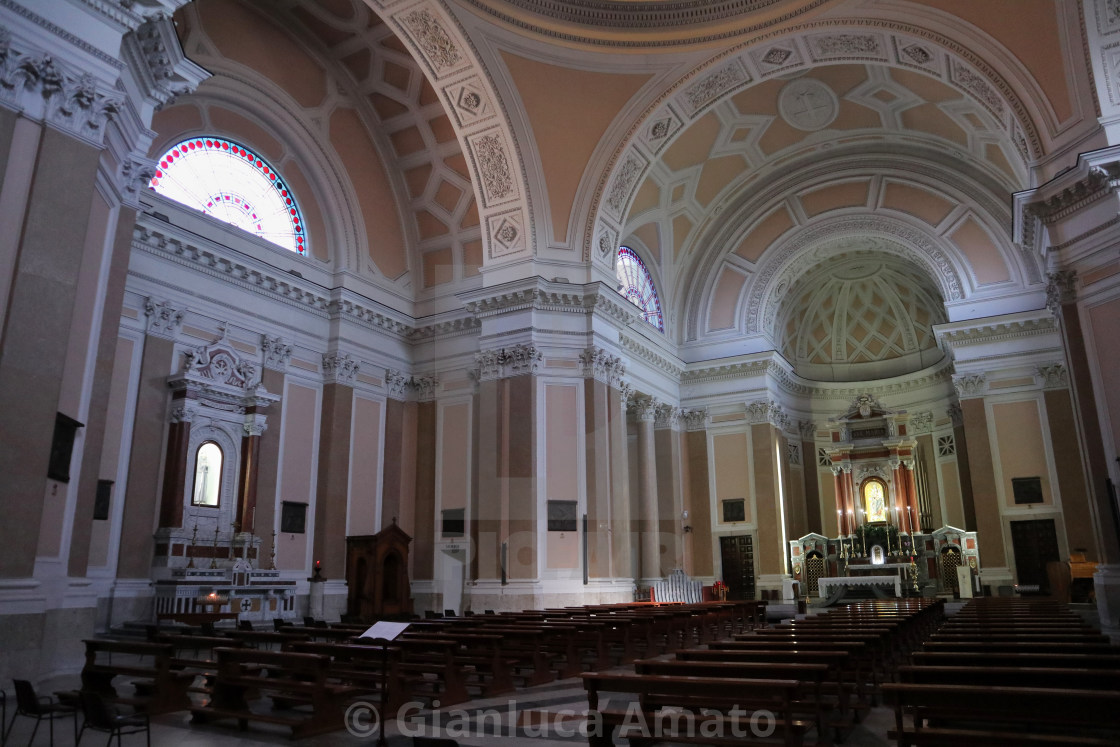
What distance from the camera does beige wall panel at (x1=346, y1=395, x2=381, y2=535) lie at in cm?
1884

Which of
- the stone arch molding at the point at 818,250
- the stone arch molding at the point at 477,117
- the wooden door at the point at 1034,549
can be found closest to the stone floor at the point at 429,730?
the stone arch molding at the point at 477,117

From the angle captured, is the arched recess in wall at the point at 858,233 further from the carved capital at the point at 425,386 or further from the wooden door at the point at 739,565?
the carved capital at the point at 425,386

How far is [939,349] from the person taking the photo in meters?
28.4

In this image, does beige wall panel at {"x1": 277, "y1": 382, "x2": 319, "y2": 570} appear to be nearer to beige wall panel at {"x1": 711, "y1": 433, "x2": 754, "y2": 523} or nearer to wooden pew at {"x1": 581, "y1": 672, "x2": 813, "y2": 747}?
beige wall panel at {"x1": 711, "y1": 433, "x2": 754, "y2": 523}

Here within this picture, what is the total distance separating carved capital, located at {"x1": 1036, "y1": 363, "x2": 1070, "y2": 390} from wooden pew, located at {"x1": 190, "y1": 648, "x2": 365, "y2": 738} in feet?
69.4

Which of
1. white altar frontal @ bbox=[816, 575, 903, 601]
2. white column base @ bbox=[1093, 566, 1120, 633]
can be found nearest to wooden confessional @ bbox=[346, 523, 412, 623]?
white altar frontal @ bbox=[816, 575, 903, 601]

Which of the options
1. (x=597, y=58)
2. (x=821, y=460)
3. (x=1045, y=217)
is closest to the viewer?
(x=1045, y=217)

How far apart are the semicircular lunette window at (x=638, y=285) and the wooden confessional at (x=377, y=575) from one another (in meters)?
9.67

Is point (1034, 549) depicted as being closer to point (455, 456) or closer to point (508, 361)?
point (508, 361)

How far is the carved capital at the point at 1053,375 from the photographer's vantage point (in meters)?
20.8

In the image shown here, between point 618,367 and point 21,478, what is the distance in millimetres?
14188

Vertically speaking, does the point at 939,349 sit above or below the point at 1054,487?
above

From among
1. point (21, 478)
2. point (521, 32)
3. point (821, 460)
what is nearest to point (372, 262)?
point (521, 32)

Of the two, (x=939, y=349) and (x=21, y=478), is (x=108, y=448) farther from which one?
(x=939, y=349)
